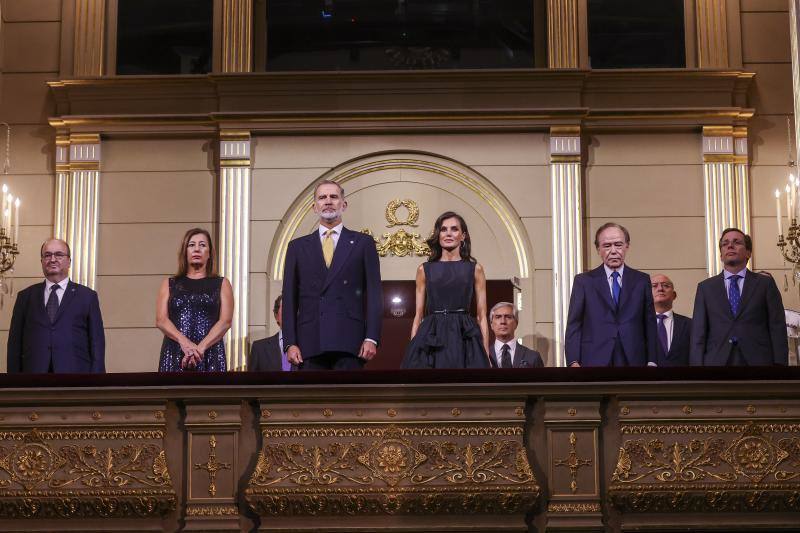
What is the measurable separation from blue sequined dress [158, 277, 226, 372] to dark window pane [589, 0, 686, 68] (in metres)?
4.53

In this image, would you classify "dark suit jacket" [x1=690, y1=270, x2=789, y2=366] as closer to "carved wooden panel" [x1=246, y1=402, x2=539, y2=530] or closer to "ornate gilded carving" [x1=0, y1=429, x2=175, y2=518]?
"carved wooden panel" [x1=246, y1=402, x2=539, y2=530]

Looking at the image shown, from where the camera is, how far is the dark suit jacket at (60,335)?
6297 mm

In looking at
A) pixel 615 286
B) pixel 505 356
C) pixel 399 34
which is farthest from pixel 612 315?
pixel 399 34

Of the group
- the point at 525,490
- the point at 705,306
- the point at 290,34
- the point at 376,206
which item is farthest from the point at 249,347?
the point at 525,490

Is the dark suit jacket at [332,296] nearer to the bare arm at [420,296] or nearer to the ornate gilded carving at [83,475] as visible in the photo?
the bare arm at [420,296]

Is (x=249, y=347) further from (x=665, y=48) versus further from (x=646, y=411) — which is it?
(x=646, y=411)

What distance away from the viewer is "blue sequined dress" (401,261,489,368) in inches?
244

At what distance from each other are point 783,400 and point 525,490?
3.53 feet

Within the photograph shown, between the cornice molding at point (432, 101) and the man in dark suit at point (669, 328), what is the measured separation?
2.06m

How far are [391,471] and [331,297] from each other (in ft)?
4.19

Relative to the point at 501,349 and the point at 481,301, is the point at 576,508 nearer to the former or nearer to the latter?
the point at 481,301

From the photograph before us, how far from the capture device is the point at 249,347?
8984 mm

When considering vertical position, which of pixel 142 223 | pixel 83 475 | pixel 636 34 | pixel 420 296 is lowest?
pixel 83 475

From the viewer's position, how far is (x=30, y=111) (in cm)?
951
